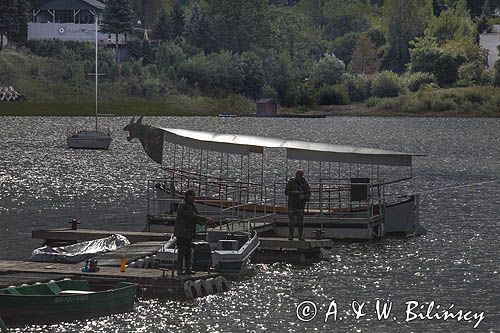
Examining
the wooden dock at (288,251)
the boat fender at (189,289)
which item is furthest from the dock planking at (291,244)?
the boat fender at (189,289)

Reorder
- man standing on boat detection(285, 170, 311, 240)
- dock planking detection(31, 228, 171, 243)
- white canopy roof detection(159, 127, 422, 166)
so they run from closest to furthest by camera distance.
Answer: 1. man standing on boat detection(285, 170, 311, 240)
2. dock planking detection(31, 228, 171, 243)
3. white canopy roof detection(159, 127, 422, 166)

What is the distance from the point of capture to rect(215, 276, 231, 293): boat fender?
4669 centimetres

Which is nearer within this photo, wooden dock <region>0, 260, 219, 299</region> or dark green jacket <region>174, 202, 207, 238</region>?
wooden dock <region>0, 260, 219, 299</region>

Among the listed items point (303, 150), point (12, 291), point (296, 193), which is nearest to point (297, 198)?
point (296, 193)

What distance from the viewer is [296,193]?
180 ft

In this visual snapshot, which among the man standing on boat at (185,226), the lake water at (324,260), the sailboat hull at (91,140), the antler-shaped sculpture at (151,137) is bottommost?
the lake water at (324,260)

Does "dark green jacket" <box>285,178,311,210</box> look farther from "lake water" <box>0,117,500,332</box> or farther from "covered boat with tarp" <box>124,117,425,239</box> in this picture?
"lake water" <box>0,117,500,332</box>

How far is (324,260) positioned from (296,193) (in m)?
2.83

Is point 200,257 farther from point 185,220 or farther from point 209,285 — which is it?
point 185,220

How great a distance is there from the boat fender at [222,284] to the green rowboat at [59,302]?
461cm

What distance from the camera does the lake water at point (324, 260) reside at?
141ft

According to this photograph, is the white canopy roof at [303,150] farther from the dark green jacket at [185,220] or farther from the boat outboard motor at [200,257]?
the dark green jacket at [185,220]

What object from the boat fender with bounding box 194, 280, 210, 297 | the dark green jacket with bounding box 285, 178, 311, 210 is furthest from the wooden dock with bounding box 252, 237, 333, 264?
the boat fender with bounding box 194, 280, 210, 297

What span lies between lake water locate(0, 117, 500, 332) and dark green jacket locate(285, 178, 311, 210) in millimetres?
2450
